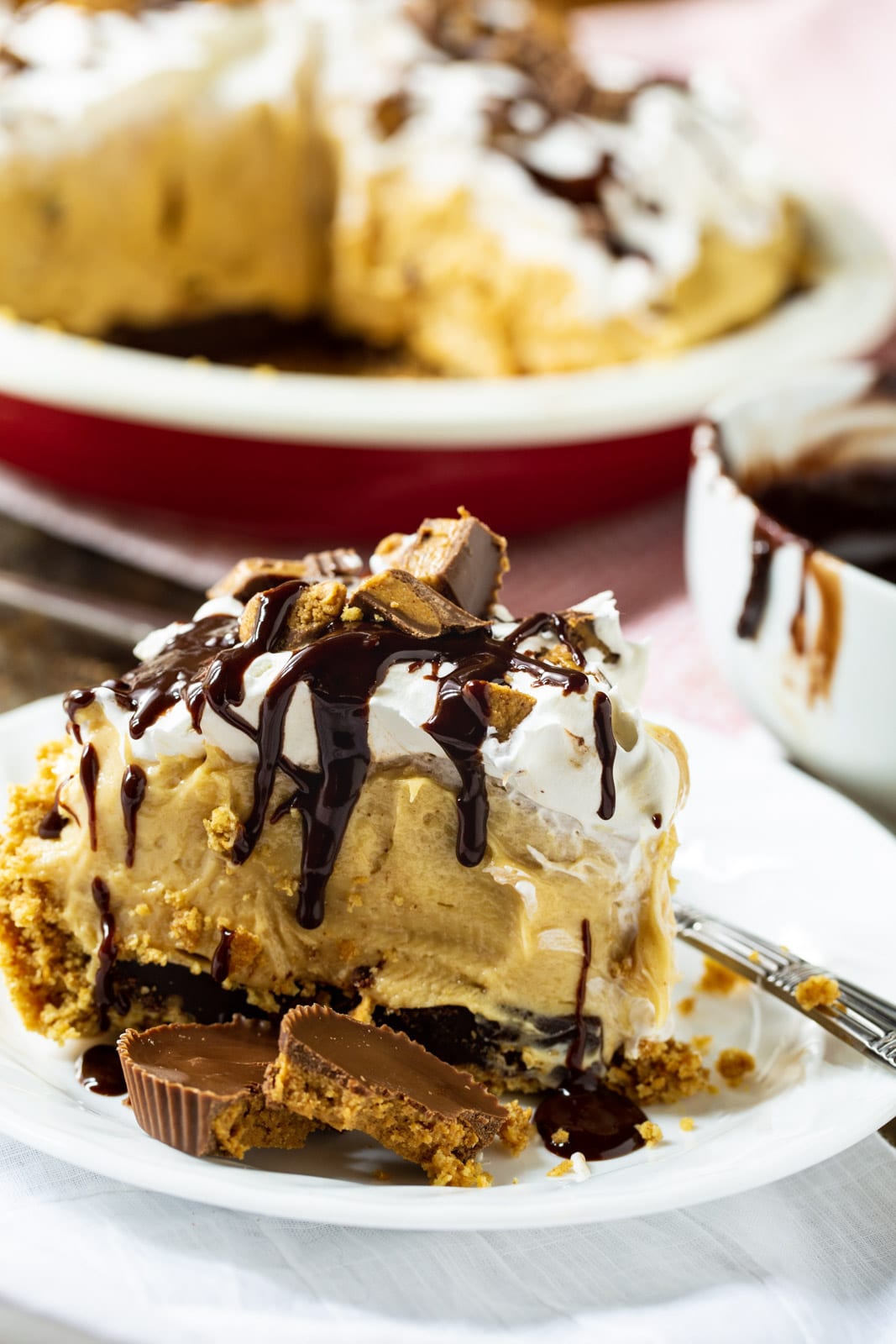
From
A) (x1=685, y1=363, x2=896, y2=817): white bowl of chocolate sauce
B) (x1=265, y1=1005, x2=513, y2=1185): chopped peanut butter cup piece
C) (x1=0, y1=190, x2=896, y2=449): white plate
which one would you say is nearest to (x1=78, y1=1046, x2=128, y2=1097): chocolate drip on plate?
(x1=265, y1=1005, x2=513, y2=1185): chopped peanut butter cup piece

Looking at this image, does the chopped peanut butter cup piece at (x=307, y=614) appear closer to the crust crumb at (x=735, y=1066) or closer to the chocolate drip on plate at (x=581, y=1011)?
the chocolate drip on plate at (x=581, y=1011)

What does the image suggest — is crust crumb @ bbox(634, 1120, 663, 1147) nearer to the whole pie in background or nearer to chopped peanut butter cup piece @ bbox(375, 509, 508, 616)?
chopped peanut butter cup piece @ bbox(375, 509, 508, 616)

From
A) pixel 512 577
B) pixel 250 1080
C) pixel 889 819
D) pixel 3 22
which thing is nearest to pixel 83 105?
pixel 3 22

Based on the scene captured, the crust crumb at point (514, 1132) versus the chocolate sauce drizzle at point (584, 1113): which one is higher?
the crust crumb at point (514, 1132)

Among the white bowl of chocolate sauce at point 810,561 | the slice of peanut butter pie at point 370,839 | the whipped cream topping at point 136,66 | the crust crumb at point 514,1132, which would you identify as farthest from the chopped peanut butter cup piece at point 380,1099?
the whipped cream topping at point 136,66

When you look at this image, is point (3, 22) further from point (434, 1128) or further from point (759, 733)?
point (434, 1128)

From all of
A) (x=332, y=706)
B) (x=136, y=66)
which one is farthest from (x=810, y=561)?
(x=136, y=66)
